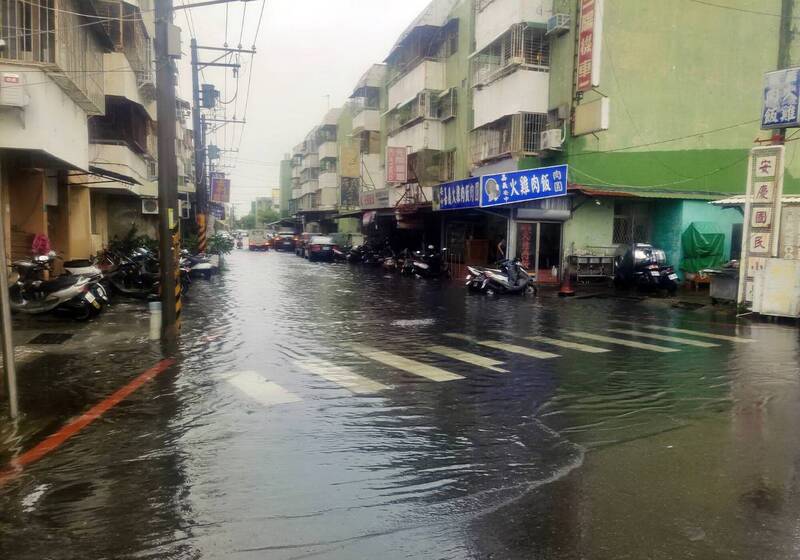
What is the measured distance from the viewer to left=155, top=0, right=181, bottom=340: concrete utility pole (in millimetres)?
11297

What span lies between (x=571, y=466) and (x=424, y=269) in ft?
75.3

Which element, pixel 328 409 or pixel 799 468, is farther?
pixel 328 409

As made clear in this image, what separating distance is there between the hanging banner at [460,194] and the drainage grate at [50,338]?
15.7 m

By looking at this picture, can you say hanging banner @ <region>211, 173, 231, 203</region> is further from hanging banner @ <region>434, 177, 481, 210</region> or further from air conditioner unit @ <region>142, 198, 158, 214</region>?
hanging banner @ <region>434, 177, 481, 210</region>

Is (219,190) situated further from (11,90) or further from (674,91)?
(11,90)

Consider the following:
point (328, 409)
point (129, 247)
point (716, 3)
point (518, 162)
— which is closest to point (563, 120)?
point (518, 162)

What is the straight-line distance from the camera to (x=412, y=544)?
3.71 meters

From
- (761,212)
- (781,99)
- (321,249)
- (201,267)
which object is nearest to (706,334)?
(761,212)

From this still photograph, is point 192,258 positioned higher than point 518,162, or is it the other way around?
point 518,162

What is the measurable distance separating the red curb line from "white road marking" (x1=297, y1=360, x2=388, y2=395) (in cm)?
208

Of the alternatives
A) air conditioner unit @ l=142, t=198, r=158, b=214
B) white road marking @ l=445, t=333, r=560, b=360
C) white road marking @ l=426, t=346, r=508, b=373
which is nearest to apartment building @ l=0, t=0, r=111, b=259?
air conditioner unit @ l=142, t=198, r=158, b=214

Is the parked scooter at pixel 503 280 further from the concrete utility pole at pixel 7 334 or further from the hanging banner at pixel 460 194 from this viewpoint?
the concrete utility pole at pixel 7 334

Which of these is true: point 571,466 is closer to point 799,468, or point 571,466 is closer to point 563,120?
point 799,468

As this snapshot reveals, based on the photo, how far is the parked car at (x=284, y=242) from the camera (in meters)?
61.1
